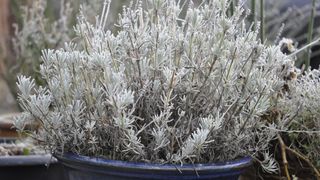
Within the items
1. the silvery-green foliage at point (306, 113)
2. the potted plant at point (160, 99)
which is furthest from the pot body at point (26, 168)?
the silvery-green foliage at point (306, 113)

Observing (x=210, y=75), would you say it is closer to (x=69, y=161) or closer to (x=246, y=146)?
(x=246, y=146)

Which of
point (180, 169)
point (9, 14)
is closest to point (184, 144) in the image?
point (180, 169)

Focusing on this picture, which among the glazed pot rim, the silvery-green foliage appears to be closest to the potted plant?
the glazed pot rim

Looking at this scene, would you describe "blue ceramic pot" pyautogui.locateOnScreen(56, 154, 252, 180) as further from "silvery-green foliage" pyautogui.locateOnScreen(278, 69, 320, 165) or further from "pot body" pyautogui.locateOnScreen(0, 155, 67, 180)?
"pot body" pyautogui.locateOnScreen(0, 155, 67, 180)

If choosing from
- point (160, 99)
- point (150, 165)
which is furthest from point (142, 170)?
point (160, 99)

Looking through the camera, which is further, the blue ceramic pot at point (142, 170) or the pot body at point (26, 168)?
the pot body at point (26, 168)

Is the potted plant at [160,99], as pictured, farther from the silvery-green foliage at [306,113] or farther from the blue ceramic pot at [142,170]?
the silvery-green foliage at [306,113]
